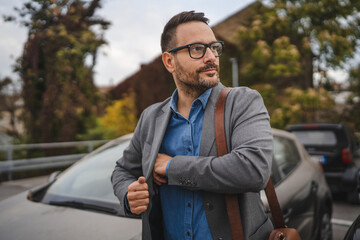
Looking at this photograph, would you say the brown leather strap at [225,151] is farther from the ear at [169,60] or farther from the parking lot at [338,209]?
the parking lot at [338,209]

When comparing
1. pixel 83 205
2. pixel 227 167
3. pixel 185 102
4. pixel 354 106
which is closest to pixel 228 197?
pixel 227 167

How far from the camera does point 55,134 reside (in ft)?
39.3

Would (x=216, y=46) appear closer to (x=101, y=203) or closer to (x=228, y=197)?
(x=228, y=197)

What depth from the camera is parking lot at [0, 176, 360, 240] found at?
14.2 ft

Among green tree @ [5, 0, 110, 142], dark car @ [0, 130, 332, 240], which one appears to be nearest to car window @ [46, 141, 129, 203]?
dark car @ [0, 130, 332, 240]

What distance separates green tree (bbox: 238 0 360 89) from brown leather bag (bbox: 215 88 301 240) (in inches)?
395

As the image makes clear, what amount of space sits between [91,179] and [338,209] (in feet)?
14.9

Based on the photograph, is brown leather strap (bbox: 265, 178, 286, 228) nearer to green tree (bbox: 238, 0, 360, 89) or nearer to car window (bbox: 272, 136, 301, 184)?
car window (bbox: 272, 136, 301, 184)

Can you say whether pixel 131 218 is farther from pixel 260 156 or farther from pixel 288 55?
pixel 288 55

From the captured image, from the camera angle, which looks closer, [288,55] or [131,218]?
[131,218]

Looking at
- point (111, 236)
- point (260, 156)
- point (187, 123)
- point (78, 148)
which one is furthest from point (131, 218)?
point (78, 148)

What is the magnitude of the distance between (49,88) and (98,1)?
3.72 metres

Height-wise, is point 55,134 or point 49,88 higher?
point 49,88

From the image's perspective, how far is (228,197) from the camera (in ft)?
4.61
